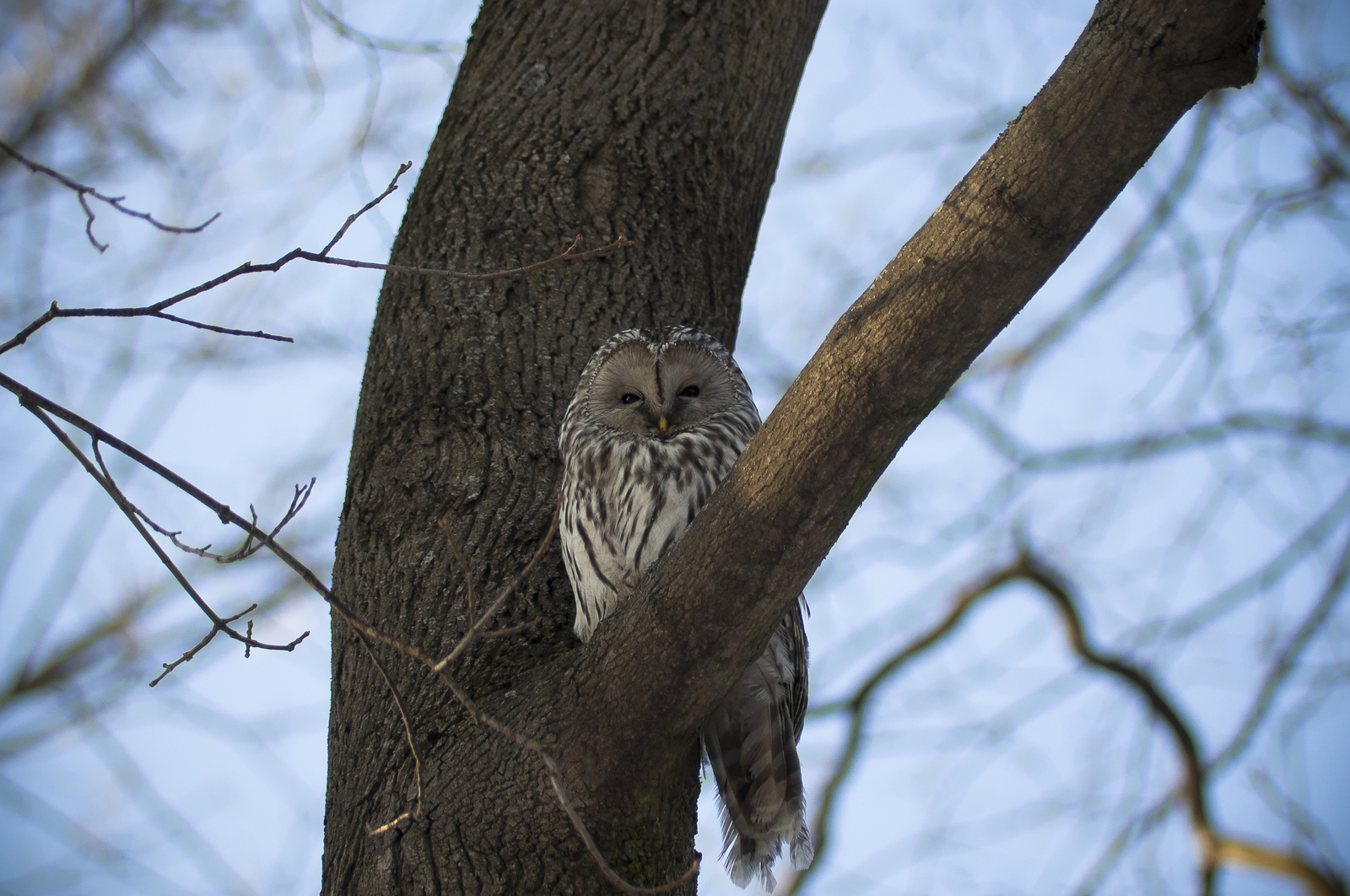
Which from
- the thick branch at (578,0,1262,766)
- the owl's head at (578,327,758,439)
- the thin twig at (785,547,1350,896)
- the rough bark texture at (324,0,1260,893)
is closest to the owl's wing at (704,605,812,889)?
the rough bark texture at (324,0,1260,893)

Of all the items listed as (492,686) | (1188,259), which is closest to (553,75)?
(492,686)

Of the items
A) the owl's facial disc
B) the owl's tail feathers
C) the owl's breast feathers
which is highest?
the owl's facial disc

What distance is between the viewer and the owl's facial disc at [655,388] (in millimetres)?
3299

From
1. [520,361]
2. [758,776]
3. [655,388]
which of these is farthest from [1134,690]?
[520,361]

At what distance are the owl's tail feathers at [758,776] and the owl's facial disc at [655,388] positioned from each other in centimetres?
88

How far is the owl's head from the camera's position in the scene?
10.8ft

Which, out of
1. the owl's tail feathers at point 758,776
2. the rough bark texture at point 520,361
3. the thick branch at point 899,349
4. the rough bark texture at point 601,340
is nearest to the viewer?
the thick branch at point 899,349

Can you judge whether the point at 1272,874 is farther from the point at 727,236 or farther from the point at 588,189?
the point at 588,189

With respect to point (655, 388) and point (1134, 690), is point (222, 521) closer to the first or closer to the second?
point (655, 388)

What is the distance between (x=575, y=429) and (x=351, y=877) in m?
1.36

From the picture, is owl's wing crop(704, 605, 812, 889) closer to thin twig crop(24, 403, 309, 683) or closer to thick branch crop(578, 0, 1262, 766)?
thick branch crop(578, 0, 1262, 766)

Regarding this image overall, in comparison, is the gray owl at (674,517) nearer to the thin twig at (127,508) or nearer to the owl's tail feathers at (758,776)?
the owl's tail feathers at (758,776)

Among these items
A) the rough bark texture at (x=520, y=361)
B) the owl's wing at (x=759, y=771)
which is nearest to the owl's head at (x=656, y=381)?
the rough bark texture at (x=520, y=361)

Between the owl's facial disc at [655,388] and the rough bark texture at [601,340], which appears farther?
the owl's facial disc at [655,388]
